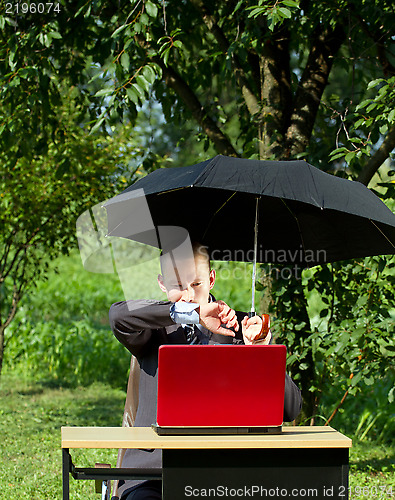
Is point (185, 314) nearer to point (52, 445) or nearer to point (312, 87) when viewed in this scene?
point (312, 87)

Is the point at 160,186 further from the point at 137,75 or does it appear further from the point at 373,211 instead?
the point at 137,75

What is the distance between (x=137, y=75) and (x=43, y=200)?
2.52 metres

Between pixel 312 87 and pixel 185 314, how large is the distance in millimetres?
3177

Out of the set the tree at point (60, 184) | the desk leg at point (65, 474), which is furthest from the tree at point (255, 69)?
the desk leg at point (65, 474)

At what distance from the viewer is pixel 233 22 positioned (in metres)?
5.20

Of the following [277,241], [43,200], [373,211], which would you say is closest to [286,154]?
[277,241]

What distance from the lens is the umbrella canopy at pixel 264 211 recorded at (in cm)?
248

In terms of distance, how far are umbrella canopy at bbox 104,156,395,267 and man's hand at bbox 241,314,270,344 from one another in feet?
1.43

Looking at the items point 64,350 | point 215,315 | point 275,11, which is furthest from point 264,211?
point 64,350

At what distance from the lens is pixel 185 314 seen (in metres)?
2.27

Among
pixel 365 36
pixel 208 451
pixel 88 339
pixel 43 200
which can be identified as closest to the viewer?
pixel 208 451

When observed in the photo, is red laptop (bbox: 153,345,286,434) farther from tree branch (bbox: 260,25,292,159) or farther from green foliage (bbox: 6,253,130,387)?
green foliage (bbox: 6,253,130,387)

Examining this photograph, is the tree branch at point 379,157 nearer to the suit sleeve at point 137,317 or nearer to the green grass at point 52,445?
the green grass at point 52,445

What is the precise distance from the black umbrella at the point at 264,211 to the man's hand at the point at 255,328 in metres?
0.44
